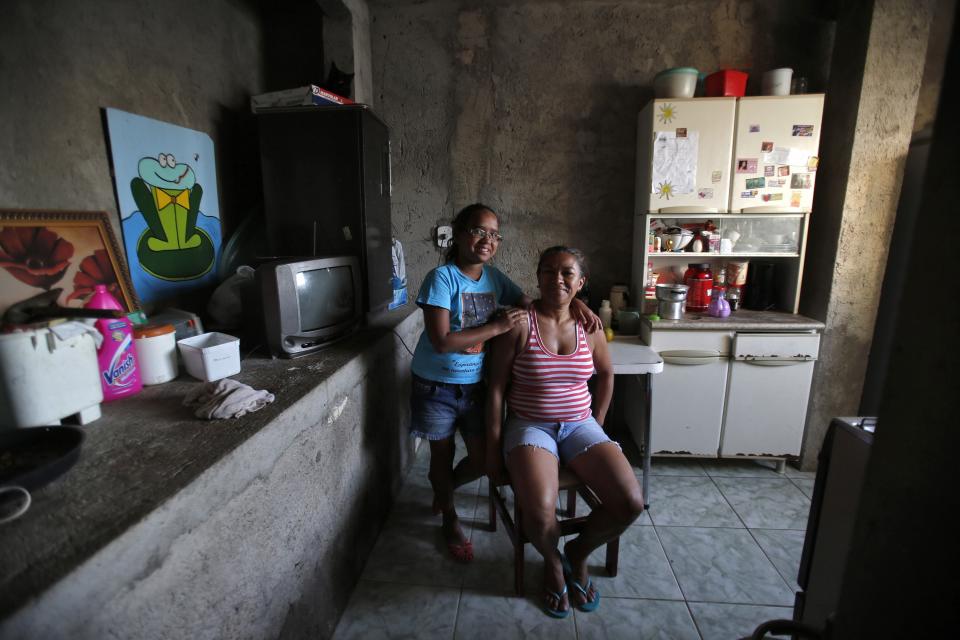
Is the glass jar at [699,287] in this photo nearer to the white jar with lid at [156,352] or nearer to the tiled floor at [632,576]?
the tiled floor at [632,576]

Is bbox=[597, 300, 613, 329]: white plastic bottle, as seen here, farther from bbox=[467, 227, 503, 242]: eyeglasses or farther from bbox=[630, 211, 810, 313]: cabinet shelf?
bbox=[467, 227, 503, 242]: eyeglasses

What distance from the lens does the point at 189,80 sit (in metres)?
1.97

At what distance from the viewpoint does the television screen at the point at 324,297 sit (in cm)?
162

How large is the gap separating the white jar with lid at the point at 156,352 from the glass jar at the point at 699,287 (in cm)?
263

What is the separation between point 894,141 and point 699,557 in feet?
7.80

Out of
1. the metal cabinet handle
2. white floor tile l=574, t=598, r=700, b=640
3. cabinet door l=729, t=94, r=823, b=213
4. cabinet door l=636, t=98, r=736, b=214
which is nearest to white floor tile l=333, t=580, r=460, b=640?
white floor tile l=574, t=598, r=700, b=640

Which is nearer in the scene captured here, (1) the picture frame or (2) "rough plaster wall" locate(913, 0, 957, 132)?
(1) the picture frame

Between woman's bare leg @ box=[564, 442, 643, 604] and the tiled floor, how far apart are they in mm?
202

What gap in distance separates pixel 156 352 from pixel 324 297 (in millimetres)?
574

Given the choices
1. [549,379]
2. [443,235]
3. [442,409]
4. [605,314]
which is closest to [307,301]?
[442,409]

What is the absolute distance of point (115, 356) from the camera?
1.20 m

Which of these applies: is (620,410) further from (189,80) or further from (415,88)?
(189,80)

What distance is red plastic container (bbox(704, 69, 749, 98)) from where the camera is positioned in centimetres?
245

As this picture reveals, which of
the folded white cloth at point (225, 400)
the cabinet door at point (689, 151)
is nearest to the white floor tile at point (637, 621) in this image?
the folded white cloth at point (225, 400)
